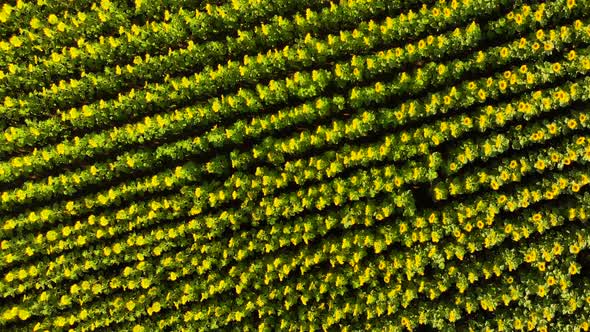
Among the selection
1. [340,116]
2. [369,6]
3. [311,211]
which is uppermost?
[369,6]

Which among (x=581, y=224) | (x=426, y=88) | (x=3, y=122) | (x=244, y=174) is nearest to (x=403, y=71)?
(x=426, y=88)

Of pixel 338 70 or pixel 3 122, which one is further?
pixel 3 122

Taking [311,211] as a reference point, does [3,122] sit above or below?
above

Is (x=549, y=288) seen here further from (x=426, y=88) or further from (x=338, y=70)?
(x=338, y=70)

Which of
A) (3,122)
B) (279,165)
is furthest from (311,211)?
(3,122)

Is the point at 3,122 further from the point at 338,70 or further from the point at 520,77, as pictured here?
the point at 520,77

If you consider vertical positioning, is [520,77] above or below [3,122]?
below
